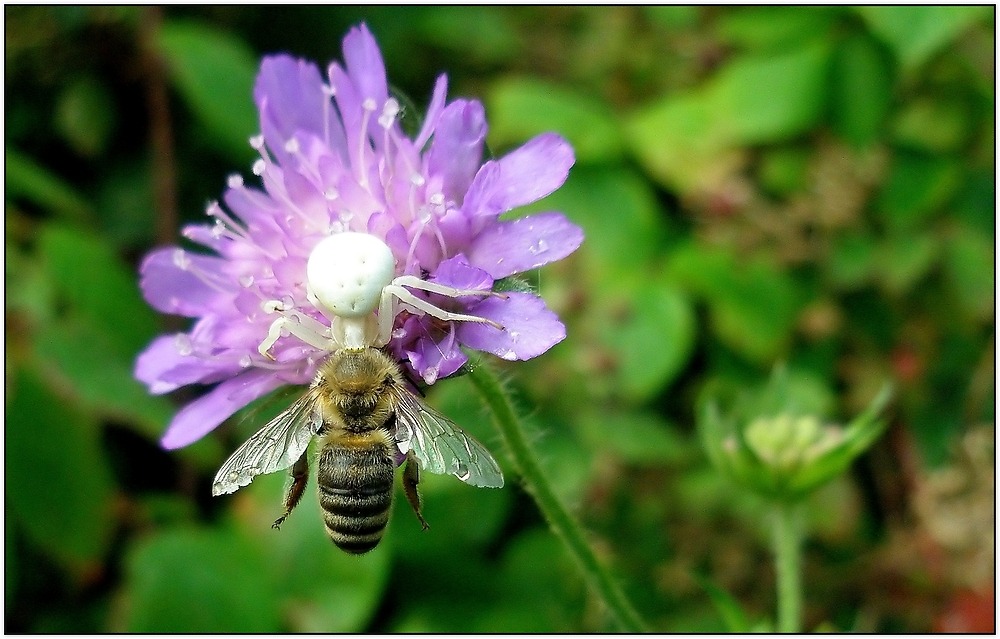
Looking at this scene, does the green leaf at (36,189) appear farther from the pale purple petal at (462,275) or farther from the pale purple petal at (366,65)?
the pale purple petal at (462,275)

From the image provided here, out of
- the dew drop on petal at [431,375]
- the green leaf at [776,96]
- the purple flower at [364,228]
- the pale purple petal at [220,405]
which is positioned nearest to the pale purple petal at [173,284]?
the purple flower at [364,228]

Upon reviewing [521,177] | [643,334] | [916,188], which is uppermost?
[521,177]

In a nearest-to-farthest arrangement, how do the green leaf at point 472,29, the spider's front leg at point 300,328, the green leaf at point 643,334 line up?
the spider's front leg at point 300,328, the green leaf at point 643,334, the green leaf at point 472,29

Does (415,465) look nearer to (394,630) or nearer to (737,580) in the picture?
(394,630)

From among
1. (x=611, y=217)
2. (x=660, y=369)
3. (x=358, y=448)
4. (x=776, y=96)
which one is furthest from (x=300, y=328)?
(x=776, y=96)

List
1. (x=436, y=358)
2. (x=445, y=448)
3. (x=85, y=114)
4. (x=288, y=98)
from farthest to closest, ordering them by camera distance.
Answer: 1. (x=85, y=114)
2. (x=288, y=98)
3. (x=436, y=358)
4. (x=445, y=448)

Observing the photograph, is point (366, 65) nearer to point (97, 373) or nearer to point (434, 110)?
point (434, 110)
